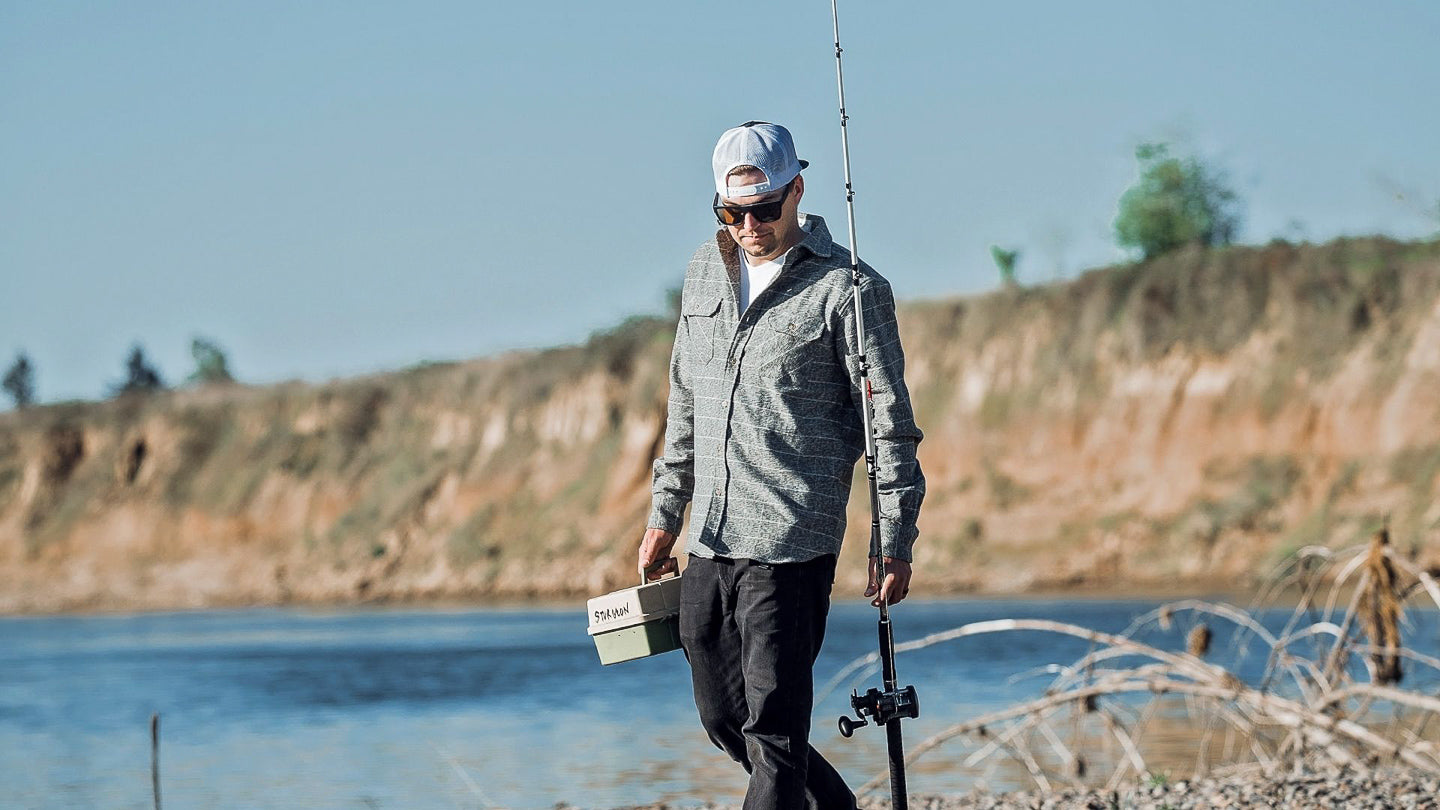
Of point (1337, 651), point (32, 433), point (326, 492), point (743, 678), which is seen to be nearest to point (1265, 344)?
point (326, 492)

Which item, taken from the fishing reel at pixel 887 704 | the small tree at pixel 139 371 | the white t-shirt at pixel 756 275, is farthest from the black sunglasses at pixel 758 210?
the small tree at pixel 139 371

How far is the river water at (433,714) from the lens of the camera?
10891 millimetres

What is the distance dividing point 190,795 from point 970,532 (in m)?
26.8

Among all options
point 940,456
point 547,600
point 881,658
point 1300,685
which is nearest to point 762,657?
point 881,658

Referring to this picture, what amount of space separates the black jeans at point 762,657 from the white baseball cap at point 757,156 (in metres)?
0.99

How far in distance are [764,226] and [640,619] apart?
1.14m

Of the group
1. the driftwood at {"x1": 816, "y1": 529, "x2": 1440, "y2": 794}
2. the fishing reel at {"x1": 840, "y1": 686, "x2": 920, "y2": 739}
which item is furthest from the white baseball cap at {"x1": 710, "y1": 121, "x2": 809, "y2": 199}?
the driftwood at {"x1": 816, "y1": 529, "x2": 1440, "y2": 794}

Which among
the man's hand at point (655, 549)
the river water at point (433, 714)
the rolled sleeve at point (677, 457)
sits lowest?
the river water at point (433, 714)

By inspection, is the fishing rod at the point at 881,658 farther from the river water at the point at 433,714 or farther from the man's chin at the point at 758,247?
the river water at the point at 433,714

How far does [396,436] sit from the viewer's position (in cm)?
5225

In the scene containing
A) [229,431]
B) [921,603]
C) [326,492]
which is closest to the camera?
[921,603]

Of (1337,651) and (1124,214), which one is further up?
(1124,214)

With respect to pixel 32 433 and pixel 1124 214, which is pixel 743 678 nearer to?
pixel 1124 214

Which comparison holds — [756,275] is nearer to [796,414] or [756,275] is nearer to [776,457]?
[796,414]
